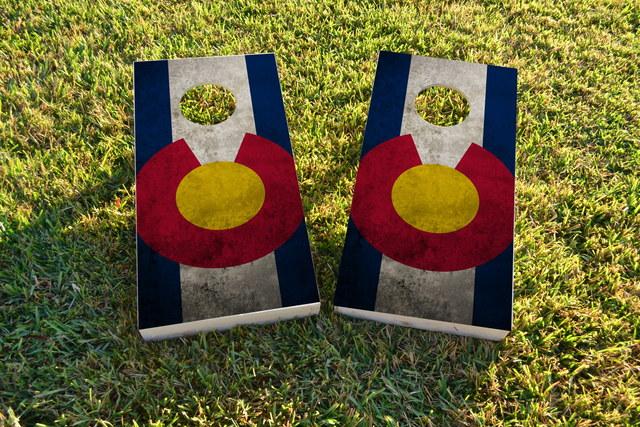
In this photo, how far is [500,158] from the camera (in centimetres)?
185

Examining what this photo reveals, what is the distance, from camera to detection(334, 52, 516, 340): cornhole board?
5.36 feet

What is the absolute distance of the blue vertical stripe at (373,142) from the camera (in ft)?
5.40

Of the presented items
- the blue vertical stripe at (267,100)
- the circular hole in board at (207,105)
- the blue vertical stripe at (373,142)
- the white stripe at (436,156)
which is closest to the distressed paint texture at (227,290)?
the blue vertical stripe at (373,142)

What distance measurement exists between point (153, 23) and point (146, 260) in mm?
1869

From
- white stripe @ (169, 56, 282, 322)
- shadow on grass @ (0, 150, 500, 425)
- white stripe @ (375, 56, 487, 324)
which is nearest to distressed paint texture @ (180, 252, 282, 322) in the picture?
white stripe @ (169, 56, 282, 322)

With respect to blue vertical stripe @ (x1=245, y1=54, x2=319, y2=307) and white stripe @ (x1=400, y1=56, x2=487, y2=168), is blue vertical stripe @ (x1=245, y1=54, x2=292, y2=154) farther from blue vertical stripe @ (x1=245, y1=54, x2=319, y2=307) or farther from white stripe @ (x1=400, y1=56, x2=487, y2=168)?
white stripe @ (x1=400, y1=56, x2=487, y2=168)

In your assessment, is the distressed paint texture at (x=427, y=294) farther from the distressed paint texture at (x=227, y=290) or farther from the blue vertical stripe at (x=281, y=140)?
the distressed paint texture at (x=227, y=290)

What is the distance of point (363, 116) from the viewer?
2.45 meters

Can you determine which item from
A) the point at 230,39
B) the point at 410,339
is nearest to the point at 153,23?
the point at 230,39

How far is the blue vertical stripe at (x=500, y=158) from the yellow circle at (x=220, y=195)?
845 millimetres

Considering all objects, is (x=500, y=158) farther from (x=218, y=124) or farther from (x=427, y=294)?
(x=218, y=124)

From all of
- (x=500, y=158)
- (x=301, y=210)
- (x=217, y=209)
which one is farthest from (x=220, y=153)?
(x=500, y=158)

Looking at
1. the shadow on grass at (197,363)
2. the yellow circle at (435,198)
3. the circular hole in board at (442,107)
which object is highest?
the circular hole in board at (442,107)

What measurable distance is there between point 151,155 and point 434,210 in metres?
1.08
